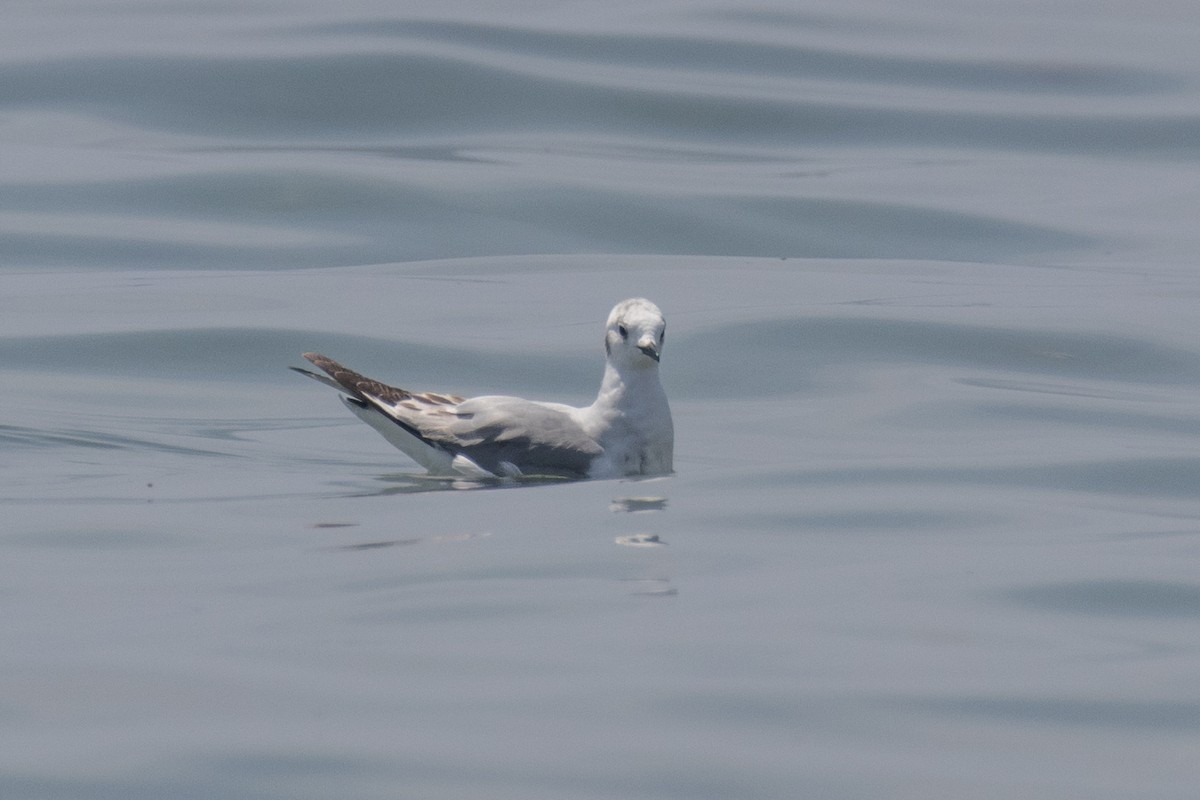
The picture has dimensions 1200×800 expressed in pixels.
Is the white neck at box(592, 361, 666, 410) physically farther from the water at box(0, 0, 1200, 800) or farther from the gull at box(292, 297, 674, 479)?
the water at box(0, 0, 1200, 800)

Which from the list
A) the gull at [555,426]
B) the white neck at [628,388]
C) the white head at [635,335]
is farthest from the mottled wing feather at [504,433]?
the white head at [635,335]

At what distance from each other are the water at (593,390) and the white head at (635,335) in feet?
1.69

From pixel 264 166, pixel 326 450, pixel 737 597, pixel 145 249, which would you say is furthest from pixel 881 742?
pixel 264 166

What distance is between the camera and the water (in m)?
4.84

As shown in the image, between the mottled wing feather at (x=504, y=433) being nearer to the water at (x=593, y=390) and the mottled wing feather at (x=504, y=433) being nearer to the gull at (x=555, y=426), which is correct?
the gull at (x=555, y=426)

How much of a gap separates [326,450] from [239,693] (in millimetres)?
4297

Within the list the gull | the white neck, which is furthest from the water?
the white neck

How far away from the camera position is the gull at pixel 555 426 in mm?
8188

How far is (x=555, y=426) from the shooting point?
8234 mm

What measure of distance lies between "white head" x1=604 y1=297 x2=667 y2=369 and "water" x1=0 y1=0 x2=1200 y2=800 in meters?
0.51

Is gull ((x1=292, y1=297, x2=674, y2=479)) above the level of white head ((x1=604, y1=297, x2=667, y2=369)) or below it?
below

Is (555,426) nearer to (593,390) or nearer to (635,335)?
(635,335)

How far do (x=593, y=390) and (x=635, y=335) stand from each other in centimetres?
269

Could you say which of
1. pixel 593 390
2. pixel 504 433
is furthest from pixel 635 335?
pixel 593 390
